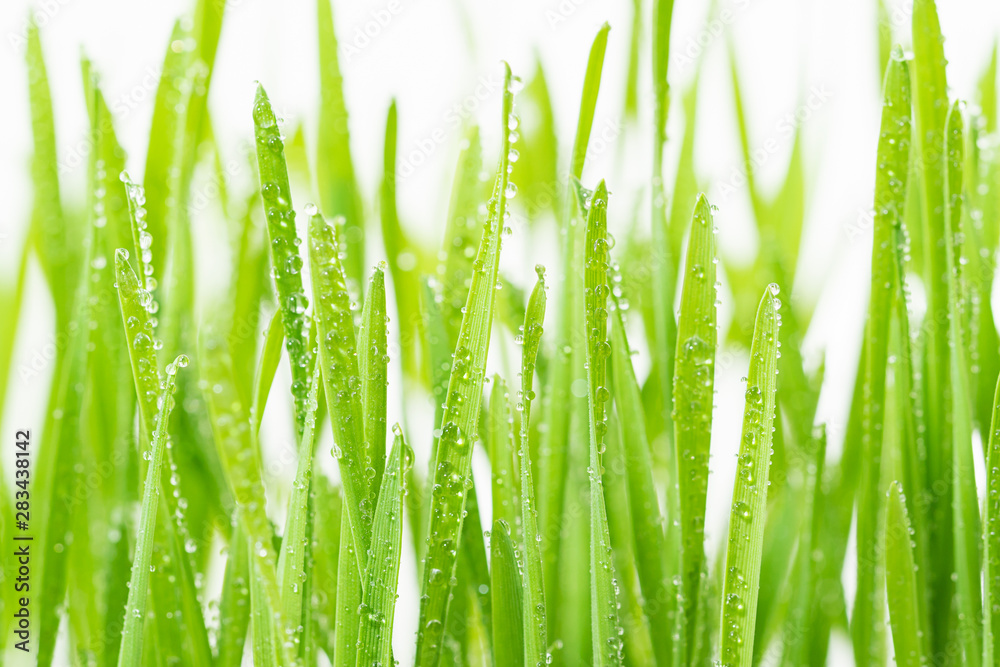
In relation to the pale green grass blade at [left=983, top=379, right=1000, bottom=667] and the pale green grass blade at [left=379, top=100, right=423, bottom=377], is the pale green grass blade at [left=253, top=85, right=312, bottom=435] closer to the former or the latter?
the pale green grass blade at [left=379, top=100, right=423, bottom=377]

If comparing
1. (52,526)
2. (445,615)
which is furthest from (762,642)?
(52,526)

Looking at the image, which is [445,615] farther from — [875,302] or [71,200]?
[71,200]

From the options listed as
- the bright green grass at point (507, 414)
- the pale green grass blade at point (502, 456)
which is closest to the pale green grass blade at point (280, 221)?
the bright green grass at point (507, 414)

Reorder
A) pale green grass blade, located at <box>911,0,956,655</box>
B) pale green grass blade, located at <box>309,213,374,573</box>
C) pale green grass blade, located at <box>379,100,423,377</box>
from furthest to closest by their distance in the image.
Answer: pale green grass blade, located at <box>379,100,423,377</box>, pale green grass blade, located at <box>911,0,956,655</box>, pale green grass blade, located at <box>309,213,374,573</box>

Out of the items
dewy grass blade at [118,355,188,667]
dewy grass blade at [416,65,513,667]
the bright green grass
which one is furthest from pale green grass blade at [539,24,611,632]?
dewy grass blade at [118,355,188,667]

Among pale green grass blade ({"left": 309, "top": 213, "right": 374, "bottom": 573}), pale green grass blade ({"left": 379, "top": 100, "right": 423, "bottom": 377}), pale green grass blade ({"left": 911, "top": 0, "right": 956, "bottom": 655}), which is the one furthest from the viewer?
pale green grass blade ({"left": 379, "top": 100, "right": 423, "bottom": 377})

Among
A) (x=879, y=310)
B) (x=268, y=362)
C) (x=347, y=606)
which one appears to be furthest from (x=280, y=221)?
(x=879, y=310)

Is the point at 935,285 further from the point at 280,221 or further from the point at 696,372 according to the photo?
the point at 280,221
